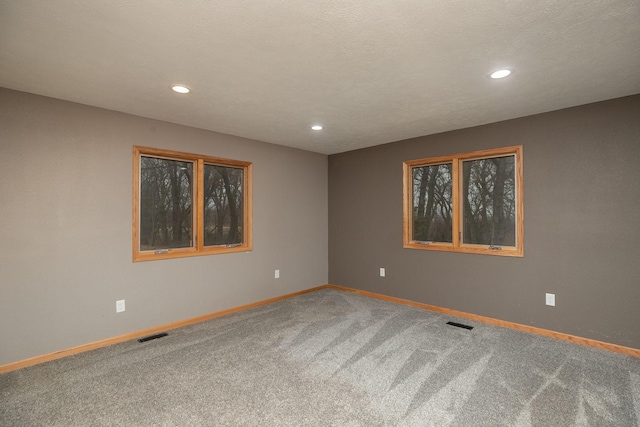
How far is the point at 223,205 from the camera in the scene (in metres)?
4.20

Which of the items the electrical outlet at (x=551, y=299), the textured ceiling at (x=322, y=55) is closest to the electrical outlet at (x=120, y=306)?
the textured ceiling at (x=322, y=55)

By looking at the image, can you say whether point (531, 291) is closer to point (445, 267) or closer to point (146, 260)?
point (445, 267)

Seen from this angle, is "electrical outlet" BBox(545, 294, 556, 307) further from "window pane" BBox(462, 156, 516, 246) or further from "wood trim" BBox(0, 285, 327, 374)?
"wood trim" BBox(0, 285, 327, 374)

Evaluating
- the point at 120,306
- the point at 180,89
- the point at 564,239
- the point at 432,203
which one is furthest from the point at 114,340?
the point at 564,239

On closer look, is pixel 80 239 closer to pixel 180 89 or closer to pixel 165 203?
pixel 165 203

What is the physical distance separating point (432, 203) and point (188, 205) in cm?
324

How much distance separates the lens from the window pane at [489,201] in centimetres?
362

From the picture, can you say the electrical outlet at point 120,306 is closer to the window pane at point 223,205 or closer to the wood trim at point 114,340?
the wood trim at point 114,340

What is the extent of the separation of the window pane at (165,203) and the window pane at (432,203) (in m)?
3.07

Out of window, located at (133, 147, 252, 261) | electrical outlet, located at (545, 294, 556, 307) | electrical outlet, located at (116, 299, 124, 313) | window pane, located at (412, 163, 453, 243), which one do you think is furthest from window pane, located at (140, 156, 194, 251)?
electrical outlet, located at (545, 294, 556, 307)

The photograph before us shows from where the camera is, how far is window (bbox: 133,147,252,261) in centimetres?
344

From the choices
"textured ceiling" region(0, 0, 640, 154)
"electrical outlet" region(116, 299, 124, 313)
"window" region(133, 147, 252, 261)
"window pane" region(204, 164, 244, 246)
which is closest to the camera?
"textured ceiling" region(0, 0, 640, 154)

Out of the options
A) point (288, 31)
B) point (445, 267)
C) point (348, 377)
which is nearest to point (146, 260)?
point (348, 377)

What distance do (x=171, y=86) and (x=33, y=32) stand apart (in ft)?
2.90
